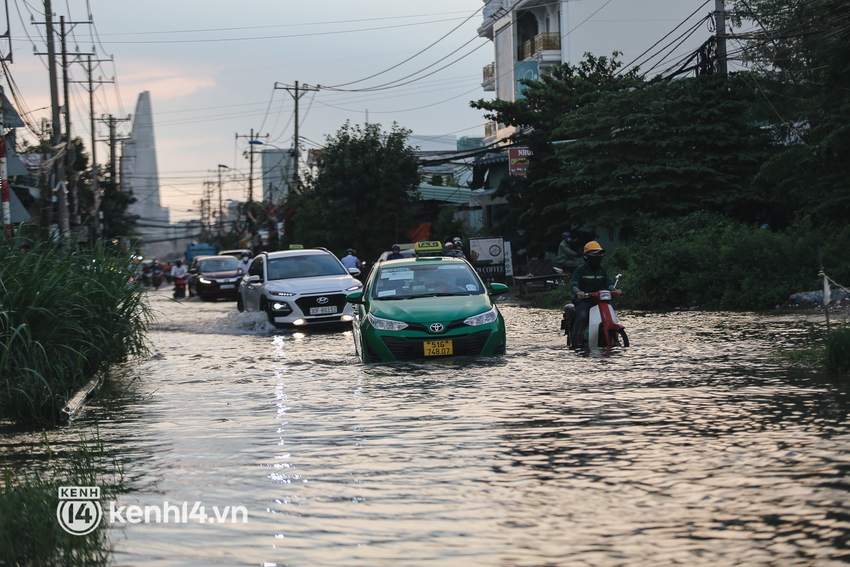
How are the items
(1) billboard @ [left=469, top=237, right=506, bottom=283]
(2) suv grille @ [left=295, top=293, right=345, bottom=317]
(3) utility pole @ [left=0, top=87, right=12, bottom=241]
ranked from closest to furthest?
1. (3) utility pole @ [left=0, top=87, right=12, bottom=241]
2. (2) suv grille @ [left=295, top=293, right=345, bottom=317]
3. (1) billboard @ [left=469, top=237, right=506, bottom=283]

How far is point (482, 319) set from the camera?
40.6 feet

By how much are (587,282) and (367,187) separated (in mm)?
31844

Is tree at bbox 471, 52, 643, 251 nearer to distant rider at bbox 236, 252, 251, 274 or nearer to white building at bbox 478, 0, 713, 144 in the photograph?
distant rider at bbox 236, 252, 251, 274

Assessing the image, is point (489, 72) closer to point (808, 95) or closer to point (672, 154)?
point (672, 154)

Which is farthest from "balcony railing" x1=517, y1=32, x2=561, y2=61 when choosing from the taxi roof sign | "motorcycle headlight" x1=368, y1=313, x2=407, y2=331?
"motorcycle headlight" x1=368, y1=313, x2=407, y2=331

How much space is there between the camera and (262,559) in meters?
4.64

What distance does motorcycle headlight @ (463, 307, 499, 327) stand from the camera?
12258 millimetres

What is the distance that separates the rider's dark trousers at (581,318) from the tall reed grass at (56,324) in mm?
5755

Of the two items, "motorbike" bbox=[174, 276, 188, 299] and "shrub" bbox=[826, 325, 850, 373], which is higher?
"motorbike" bbox=[174, 276, 188, 299]

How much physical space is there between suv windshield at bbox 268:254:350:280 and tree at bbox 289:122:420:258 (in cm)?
2229

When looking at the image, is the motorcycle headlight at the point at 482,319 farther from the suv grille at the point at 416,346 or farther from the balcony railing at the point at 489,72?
the balcony railing at the point at 489,72

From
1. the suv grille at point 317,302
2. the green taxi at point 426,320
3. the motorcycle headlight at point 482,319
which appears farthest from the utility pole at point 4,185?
the motorcycle headlight at point 482,319

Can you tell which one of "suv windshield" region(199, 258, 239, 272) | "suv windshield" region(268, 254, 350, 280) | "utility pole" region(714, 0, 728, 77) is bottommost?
"suv windshield" region(268, 254, 350, 280)

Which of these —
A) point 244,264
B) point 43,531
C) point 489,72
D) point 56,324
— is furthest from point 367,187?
point 43,531
